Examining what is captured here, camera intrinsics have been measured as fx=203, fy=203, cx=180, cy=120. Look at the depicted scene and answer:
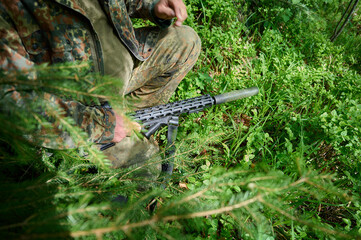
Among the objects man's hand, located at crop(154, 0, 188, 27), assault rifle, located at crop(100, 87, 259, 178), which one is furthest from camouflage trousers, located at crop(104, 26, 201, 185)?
man's hand, located at crop(154, 0, 188, 27)

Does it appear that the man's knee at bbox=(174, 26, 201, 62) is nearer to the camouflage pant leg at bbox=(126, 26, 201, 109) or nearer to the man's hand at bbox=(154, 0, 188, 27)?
the camouflage pant leg at bbox=(126, 26, 201, 109)

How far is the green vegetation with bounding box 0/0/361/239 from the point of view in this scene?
2.47ft

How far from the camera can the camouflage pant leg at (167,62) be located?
228cm

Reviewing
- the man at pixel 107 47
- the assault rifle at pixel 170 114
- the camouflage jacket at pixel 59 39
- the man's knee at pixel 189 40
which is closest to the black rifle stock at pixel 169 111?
the assault rifle at pixel 170 114

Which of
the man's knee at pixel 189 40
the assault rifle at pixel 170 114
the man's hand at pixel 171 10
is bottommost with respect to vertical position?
the assault rifle at pixel 170 114

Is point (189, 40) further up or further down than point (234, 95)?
further up

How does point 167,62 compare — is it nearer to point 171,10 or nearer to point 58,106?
point 171,10

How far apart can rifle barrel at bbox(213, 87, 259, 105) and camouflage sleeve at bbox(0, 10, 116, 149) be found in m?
1.23

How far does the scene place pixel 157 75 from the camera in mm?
2424

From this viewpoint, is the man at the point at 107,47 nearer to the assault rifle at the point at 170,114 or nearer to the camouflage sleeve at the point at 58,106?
the camouflage sleeve at the point at 58,106

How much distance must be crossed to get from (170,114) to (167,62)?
0.64 meters

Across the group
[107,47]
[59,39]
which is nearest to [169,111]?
[107,47]

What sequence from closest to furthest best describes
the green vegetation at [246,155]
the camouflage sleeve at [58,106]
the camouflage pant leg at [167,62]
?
the green vegetation at [246,155], the camouflage sleeve at [58,106], the camouflage pant leg at [167,62]

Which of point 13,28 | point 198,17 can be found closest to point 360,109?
point 198,17
